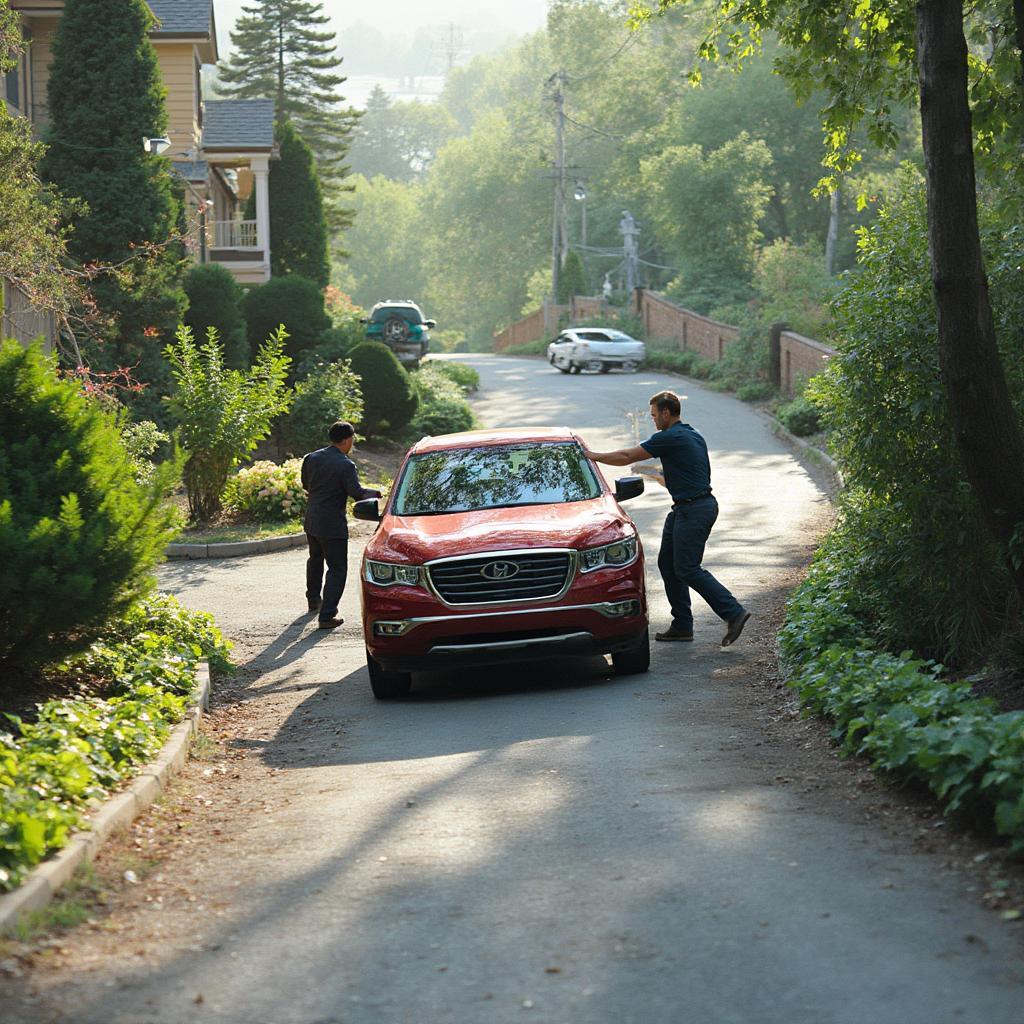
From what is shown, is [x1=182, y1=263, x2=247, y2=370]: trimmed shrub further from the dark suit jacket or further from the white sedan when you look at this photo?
the white sedan

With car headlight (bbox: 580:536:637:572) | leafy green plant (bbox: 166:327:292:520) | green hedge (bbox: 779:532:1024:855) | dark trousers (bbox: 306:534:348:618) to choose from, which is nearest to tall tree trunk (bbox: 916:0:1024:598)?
green hedge (bbox: 779:532:1024:855)

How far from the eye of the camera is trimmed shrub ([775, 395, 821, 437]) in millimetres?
29734

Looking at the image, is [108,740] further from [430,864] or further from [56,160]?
[56,160]

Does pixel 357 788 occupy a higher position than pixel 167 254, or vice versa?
pixel 167 254


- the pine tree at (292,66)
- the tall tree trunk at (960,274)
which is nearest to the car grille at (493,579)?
the tall tree trunk at (960,274)

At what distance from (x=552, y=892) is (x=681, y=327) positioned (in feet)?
157

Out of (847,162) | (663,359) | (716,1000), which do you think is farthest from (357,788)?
(663,359)

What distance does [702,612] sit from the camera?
14.0m

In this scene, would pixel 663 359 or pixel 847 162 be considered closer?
pixel 847 162

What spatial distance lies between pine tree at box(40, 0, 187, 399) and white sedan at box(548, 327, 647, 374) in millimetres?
25649

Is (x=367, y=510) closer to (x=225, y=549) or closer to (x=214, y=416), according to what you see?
(x=225, y=549)

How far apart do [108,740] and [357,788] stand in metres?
1.27

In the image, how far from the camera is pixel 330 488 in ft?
44.9

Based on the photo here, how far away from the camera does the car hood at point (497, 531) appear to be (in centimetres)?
1033
